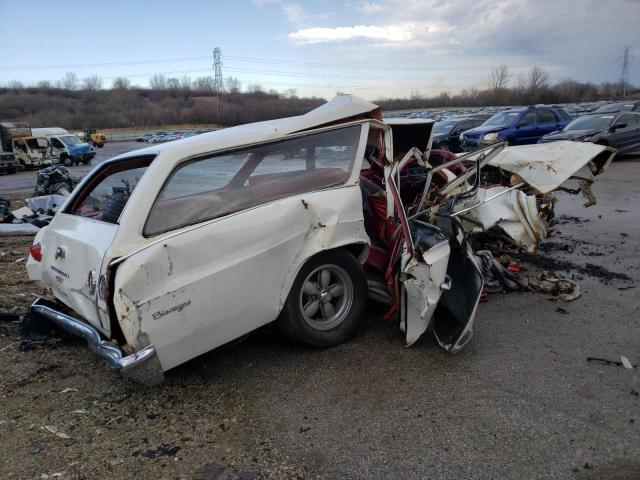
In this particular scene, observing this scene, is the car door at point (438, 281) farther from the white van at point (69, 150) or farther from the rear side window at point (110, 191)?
the white van at point (69, 150)

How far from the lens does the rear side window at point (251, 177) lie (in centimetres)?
314

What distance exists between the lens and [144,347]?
109 inches

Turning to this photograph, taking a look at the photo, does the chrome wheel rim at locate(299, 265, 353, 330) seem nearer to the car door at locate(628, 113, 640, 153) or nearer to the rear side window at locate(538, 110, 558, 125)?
the car door at locate(628, 113, 640, 153)

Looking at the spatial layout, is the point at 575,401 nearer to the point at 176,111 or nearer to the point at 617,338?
the point at 617,338

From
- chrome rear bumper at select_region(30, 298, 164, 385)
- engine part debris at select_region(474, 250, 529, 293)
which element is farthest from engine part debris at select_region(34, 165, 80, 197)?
engine part debris at select_region(474, 250, 529, 293)

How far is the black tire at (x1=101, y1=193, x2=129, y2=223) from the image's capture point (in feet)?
10.7

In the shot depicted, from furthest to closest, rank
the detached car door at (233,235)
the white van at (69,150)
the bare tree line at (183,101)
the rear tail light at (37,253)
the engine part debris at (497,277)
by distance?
the bare tree line at (183,101), the white van at (69,150), the engine part debris at (497,277), the rear tail light at (37,253), the detached car door at (233,235)

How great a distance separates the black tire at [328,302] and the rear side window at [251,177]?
0.59 m

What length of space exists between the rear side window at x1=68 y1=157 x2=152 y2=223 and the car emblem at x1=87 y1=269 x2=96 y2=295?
1.23 feet

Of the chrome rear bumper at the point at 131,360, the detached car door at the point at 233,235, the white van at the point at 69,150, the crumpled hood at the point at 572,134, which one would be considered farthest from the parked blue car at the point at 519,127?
the white van at the point at 69,150

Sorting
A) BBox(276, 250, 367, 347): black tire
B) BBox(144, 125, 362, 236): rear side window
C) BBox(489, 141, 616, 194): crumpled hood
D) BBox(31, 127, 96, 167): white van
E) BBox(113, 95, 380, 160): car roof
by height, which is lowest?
BBox(31, 127, 96, 167): white van

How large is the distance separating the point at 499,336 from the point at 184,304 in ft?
8.08

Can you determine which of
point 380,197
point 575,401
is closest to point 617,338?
point 575,401

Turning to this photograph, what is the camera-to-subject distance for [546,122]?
1711cm
